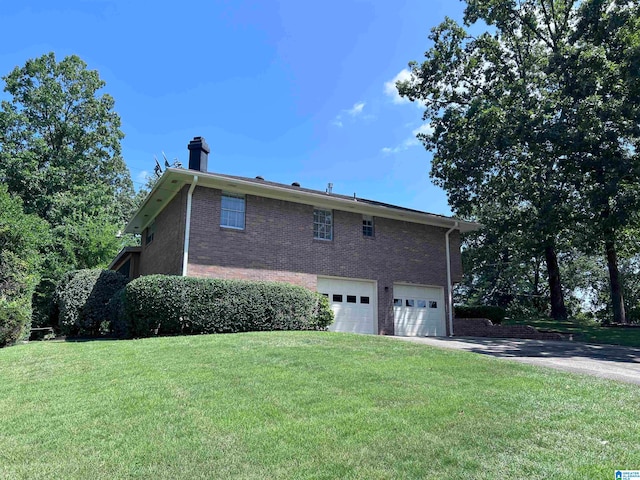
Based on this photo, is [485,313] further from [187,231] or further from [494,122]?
[187,231]

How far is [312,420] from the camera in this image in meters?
5.04

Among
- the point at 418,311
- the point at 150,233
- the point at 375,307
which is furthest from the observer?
the point at 150,233

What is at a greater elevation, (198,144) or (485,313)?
(198,144)

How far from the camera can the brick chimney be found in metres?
17.8

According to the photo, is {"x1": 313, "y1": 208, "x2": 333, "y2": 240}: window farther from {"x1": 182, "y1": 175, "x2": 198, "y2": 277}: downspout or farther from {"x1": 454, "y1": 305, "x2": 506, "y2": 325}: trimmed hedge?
{"x1": 454, "y1": 305, "x2": 506, "y2": 325}: trimmed hedge

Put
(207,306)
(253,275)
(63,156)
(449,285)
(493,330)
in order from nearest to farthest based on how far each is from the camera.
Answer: (207,306) → (253,275) → (493,330) → (449,285) → (63,156)

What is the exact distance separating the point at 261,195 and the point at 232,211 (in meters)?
1.14

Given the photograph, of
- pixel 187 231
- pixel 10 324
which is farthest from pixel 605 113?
pixel 10 324

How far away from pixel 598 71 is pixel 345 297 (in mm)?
13788

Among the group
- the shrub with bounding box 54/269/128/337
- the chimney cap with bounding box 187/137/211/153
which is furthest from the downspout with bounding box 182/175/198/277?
the chimney cap with bounding box 187/137/211/153

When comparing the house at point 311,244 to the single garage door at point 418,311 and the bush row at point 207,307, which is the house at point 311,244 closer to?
the single garage door at point 418,311

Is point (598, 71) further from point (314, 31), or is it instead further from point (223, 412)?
point (223, 412)

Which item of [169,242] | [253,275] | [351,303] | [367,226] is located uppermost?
[367,226]

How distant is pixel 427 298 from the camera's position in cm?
1895
